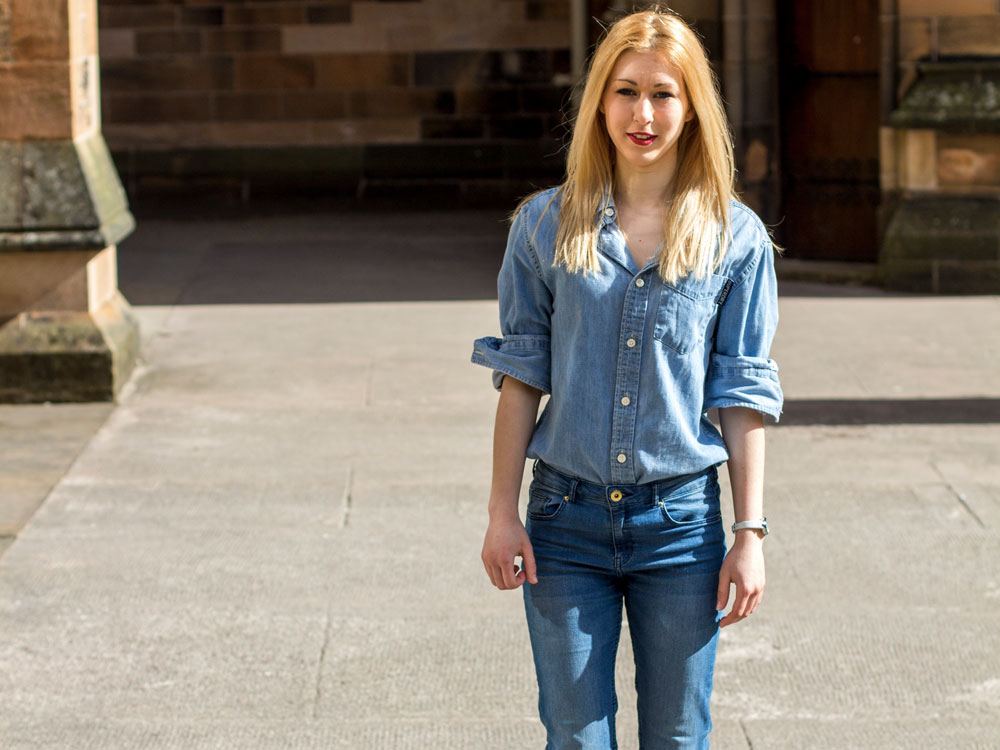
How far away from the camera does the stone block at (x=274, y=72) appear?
15383 mm

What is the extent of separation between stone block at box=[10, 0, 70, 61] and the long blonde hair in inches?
196

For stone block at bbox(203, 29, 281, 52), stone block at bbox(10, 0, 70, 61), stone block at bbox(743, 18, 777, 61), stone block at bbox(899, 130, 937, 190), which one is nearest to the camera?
stone block at bbox(10, 0, 70, 61)

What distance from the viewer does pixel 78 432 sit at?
684cm

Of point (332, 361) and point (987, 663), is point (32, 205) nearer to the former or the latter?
point (332, 361)

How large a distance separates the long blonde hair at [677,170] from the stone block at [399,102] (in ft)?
42.3

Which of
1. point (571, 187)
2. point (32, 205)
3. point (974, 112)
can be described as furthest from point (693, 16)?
point (571, 187)

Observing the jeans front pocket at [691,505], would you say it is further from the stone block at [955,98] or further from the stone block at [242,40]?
the stone block at [242,40]

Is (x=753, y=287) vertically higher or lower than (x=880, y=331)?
higher

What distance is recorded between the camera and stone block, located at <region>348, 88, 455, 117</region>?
15.4m

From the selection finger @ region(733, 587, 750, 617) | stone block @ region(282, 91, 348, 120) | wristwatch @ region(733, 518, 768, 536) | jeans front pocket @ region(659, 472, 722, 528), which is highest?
stone block @ region(282, 91, 348, 120)

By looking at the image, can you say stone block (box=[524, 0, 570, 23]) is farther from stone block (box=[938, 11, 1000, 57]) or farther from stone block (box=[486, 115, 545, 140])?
stone block (box=[938, 11, 1000, 57])

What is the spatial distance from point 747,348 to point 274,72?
13300 millimetres

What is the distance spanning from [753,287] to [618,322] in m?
0.26

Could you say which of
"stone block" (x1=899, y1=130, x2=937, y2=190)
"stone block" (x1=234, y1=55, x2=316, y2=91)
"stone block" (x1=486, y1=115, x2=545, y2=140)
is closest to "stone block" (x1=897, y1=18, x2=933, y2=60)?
"stone block" (x1=899, y1=130, x2=937, y2=190)
